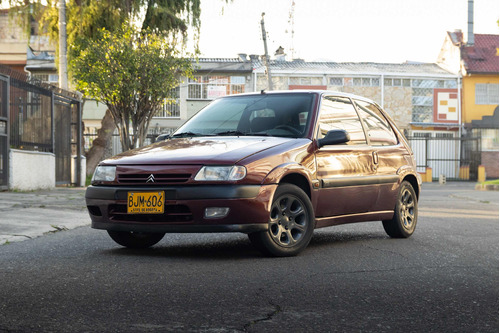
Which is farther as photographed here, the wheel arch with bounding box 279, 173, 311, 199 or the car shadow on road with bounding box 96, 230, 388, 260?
the wheel arch with bounding box 279, 173, 311, 199

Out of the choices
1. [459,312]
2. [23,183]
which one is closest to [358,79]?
[23,183]

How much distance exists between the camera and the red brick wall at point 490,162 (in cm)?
4484

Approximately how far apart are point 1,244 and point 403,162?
445 centimetres

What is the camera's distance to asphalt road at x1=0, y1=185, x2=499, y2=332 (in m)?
4.11

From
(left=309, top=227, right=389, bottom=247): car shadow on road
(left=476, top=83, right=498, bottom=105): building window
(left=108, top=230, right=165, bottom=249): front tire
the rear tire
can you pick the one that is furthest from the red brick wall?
(left=108, top=230, right=165, bottom=249): front tire

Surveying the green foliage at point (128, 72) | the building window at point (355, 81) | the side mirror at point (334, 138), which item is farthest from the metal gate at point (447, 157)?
the side mirror at point (334, 138)

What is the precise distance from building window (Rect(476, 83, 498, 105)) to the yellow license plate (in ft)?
147

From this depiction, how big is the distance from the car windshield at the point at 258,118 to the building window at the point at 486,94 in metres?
43.0

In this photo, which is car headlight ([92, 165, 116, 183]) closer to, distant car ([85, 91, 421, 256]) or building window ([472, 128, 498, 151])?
distant car ([85, 91, 421, 256])

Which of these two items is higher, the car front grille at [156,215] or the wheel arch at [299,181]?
the wheel arch at [299,181]

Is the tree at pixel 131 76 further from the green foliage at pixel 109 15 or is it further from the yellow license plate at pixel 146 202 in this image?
the yellow license plate at pixel 146 202

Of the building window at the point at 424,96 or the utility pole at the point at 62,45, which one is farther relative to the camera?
the building window at the point at 424,96

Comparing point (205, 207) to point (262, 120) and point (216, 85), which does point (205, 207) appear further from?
point (216, 85)

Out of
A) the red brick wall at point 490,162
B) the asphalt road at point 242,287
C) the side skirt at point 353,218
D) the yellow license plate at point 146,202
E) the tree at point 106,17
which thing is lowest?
the red brick wall at point 490,162
